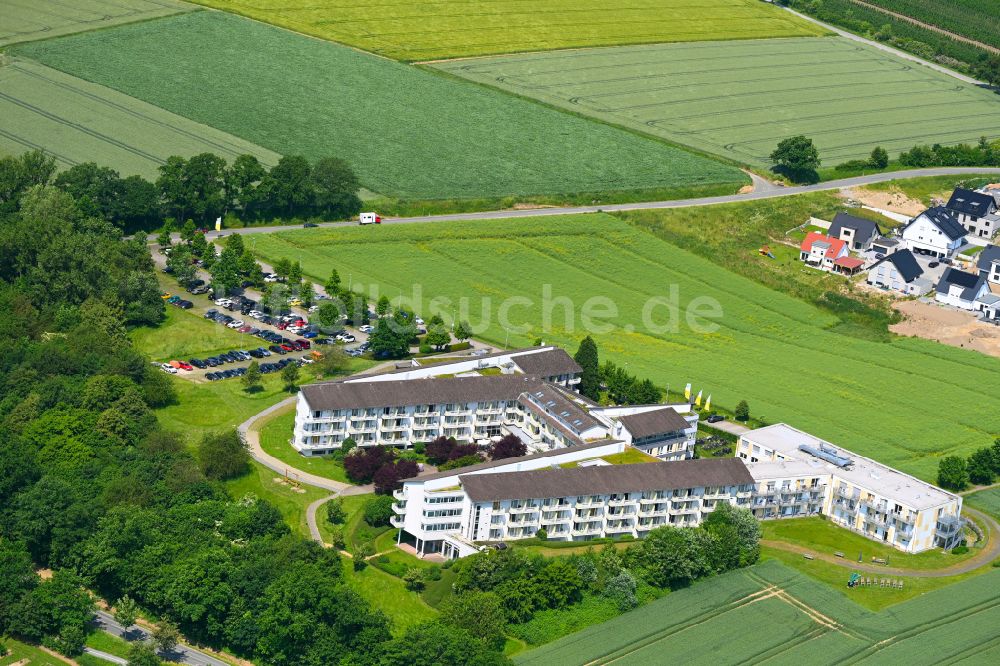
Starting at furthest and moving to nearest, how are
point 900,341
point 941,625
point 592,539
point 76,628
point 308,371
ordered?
point 900,341
point 308,371
point 592,539
point 941,625
point 76,628

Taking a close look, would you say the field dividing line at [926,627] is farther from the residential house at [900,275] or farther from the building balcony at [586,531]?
the residential house at [900,275]

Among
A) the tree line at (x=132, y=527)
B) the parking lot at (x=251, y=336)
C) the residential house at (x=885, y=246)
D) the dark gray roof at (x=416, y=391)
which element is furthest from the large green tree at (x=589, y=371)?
the residential house at (x=885, y=246)

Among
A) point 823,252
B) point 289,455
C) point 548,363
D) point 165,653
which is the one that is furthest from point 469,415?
point 823,252

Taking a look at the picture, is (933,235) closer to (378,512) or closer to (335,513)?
(378,512)

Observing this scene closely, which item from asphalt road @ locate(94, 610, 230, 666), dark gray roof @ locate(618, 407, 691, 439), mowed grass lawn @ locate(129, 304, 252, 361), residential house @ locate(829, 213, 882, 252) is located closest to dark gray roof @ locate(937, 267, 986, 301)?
residential house @ locate(829, 213, 882, 252)

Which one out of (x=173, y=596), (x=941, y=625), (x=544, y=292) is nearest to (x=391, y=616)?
(x=173, y=596)

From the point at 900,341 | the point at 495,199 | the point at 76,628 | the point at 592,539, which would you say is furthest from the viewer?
the point at 495,199

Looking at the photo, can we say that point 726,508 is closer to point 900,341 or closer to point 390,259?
point 900,341

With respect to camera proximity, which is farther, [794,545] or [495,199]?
[495,199]
